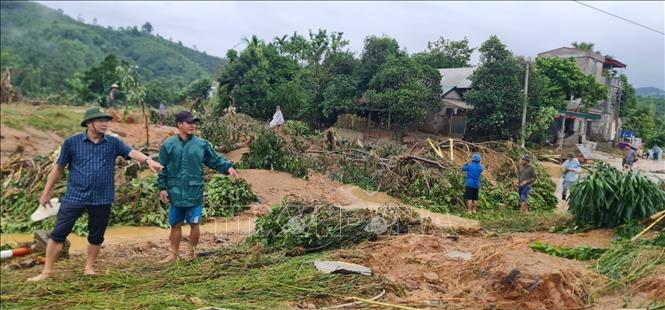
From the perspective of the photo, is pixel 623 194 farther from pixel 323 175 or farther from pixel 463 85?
pixel 323 175

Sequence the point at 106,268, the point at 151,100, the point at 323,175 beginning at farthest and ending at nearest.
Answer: the point at 151,100
the point at 323,175
the point at 106,268

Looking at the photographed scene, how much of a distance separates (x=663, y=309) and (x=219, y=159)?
3913 millimetres

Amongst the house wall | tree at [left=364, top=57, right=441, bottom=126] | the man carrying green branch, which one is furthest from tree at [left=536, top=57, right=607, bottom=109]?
tree at [left=364, top=57, right=441, bottom=126]

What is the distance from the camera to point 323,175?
1260 cm

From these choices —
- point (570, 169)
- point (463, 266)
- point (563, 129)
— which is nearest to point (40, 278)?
point (463, 266)

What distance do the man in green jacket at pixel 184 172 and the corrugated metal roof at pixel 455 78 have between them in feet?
17.0

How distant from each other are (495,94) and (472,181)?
2.09 meters

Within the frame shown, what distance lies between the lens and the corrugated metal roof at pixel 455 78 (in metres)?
9.10

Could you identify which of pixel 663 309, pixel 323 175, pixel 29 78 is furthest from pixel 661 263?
pixel 29 78

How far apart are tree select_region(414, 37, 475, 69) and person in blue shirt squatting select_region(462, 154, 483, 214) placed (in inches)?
69.3

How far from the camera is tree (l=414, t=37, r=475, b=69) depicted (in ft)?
32.4

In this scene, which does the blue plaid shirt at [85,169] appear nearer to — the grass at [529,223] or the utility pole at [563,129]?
the grass at [529,223]

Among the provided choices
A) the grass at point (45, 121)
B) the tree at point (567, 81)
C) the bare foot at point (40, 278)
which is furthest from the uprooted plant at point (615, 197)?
the grass at point (45, 121)

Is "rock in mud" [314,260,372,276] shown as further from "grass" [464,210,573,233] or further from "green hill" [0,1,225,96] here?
"green hill" [0,1,225,96]
